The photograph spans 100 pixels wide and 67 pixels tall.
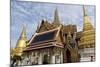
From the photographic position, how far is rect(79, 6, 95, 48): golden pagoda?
2604 mm

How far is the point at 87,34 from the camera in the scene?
262 centimetres

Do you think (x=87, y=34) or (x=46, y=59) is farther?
(x=87, y=34)

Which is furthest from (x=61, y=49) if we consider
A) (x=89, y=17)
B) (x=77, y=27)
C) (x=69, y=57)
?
(x=89, y=17)

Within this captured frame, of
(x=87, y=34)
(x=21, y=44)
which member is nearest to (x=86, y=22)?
(x=87, y=34)

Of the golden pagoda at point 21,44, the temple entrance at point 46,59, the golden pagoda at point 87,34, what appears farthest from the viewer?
the golden pagoda at point 87,34

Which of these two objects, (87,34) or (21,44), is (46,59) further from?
(87,34)

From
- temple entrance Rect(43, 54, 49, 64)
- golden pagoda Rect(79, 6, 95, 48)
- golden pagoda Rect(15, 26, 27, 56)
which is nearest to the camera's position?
golden pagoda Rect(15, 26, 27, 56)

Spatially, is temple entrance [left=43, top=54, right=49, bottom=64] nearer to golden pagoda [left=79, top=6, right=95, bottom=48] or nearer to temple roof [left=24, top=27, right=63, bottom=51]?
temple roof [left=24, top=27, right=63, bottom=51]

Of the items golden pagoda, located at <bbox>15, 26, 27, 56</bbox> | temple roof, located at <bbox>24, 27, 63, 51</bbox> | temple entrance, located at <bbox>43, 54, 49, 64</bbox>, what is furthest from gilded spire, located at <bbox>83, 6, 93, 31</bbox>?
golden pagoda, located at <bbox>15, 26, 27, 56</bbox>

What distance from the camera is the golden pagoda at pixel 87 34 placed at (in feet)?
8.54

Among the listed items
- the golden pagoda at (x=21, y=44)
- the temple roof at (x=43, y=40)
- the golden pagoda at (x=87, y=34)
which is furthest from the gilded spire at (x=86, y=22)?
the golden pagoda at (x=21, y=44)

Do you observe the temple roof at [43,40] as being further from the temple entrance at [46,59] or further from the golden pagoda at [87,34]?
the golden pagoda at [87,34]

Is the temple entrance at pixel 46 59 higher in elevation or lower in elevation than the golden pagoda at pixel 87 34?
lower

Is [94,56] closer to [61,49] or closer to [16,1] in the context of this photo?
[61,49]
